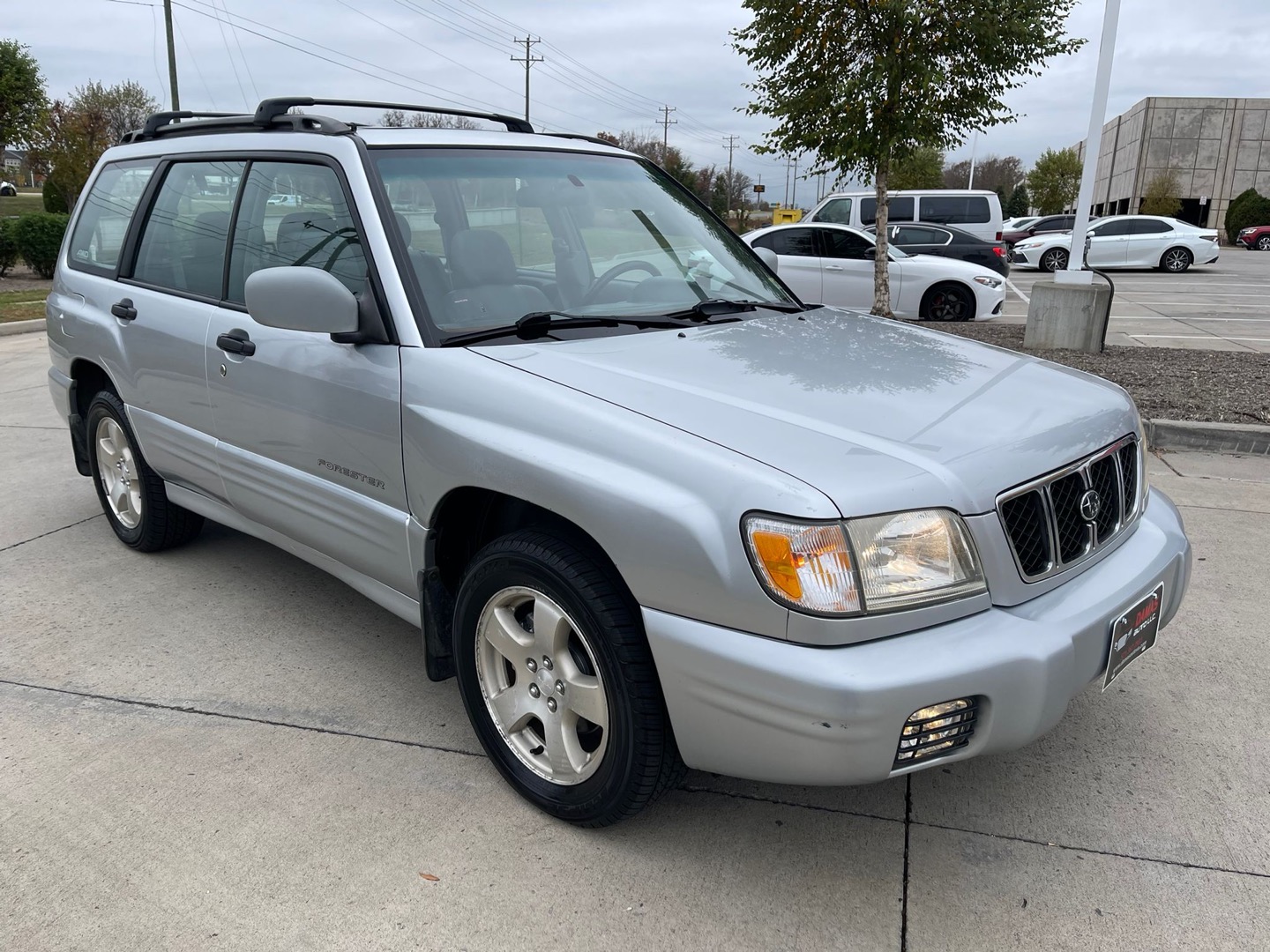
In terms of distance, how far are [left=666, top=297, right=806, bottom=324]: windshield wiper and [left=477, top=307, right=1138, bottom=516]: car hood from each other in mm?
109

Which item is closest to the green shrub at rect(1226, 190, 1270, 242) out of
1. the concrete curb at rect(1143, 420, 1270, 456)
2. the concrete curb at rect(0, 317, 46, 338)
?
the concrete curb at rect(1143, 420, 1270, 456)

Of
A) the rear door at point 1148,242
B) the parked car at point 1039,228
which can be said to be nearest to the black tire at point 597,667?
the rear door at point 1148,242

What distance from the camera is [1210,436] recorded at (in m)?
6.47

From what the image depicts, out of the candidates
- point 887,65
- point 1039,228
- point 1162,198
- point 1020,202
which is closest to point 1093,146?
point 887,65

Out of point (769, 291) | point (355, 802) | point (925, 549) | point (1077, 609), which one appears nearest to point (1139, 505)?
point (1077, 609)

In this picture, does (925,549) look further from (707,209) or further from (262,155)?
(262,155)

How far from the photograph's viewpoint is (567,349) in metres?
2.73

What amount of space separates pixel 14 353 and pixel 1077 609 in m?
11.9

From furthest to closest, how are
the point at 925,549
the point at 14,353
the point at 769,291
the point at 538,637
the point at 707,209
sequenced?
the point at 14,353 → the point at 707,209 → the point at 769,291 → the point at 538,637 → the point at 925,549

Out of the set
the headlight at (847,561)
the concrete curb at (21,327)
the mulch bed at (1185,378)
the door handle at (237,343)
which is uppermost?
the door handle at (237,343)

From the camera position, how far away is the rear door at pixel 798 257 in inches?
523

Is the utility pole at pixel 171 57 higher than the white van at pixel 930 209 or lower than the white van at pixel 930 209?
higher

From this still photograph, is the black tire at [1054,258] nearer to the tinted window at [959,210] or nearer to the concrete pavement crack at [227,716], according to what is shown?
the tinted window at [959,210]

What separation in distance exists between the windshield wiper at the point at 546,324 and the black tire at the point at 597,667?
0.60m
